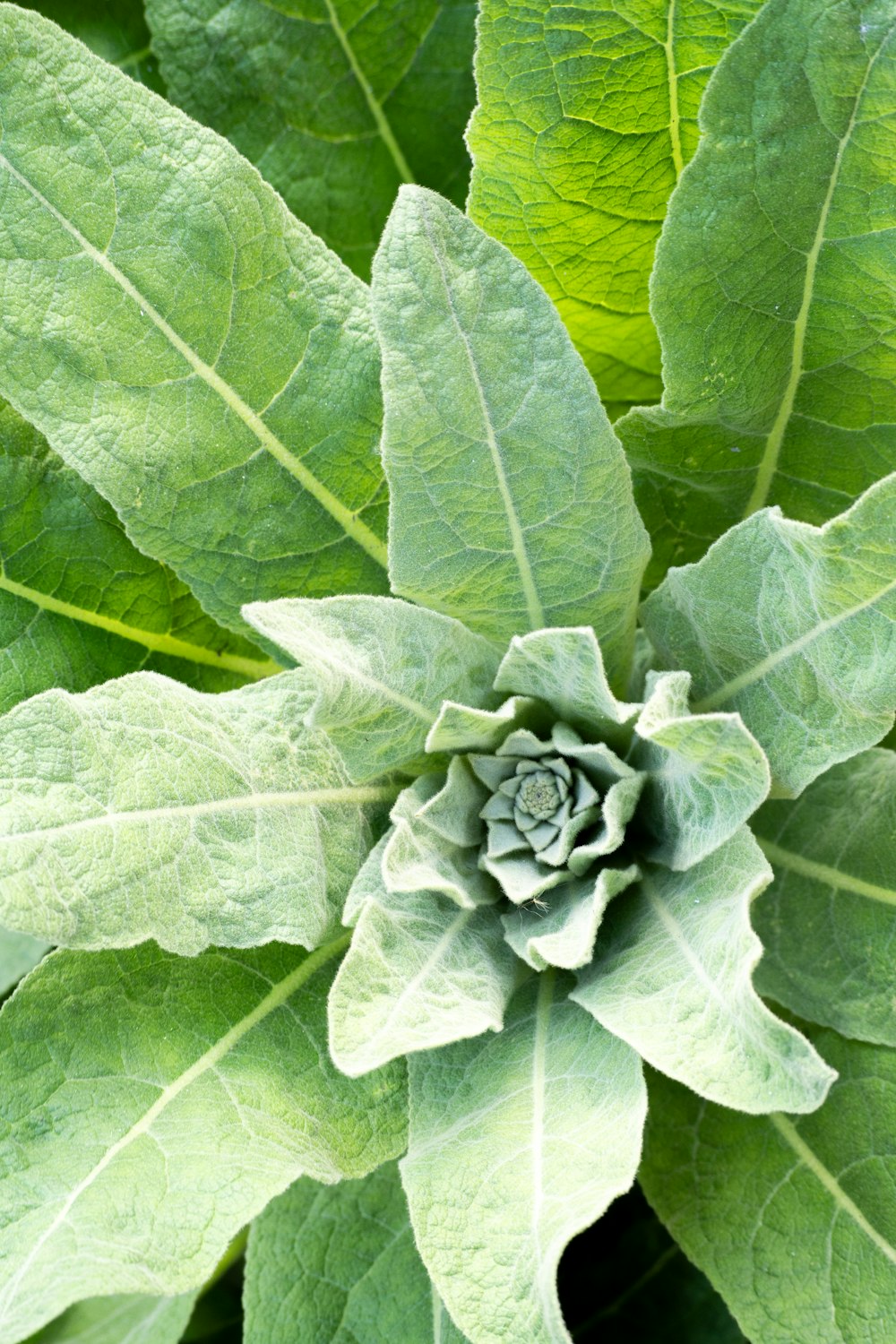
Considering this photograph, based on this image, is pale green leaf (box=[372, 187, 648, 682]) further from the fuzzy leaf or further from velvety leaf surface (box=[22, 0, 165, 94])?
velvety leaf surface (box=[22, 0, 165, 94])

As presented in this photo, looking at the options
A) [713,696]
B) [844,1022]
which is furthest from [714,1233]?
[713,696]

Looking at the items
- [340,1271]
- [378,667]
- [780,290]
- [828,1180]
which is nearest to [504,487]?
[378,667]

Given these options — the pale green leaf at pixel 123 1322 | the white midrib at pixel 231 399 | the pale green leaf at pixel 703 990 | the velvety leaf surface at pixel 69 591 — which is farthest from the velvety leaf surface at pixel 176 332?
the pale green leaf at pixel 123 1322

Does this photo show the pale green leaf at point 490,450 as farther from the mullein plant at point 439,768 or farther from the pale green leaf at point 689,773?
the pale green leaf at point 689,773

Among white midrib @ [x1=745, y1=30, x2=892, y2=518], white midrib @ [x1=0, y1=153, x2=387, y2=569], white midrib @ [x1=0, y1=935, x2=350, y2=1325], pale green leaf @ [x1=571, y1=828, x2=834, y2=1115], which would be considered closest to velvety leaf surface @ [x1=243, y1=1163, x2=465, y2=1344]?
white midrib @ [x1=0, y1=935, x2=350, y2=1325]

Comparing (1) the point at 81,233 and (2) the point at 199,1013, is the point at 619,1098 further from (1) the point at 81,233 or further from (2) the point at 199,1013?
(1) the point at 81,233

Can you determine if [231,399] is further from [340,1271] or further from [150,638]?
[340,1271]
